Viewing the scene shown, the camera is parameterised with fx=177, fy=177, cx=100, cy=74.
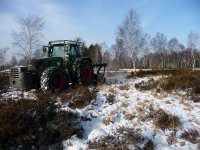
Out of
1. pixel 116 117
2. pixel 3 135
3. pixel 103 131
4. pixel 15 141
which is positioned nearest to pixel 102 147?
pixel 103 131

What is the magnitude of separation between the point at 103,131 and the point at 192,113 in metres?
3.25

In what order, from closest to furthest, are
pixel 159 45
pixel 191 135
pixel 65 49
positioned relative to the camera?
pixel 191 135 < pixel 65 49 < pixel 159 45

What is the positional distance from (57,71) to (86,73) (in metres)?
2.63

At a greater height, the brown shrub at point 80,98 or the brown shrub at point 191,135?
the brown shrub at point 80,98

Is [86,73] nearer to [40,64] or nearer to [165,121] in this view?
[40,64]

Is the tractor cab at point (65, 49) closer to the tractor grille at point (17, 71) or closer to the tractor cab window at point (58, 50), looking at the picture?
the tractor cab window at point (58, 50)

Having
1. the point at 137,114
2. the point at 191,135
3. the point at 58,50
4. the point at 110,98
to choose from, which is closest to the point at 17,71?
the point at 58,50

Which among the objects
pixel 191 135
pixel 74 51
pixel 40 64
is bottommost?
pixel 191 135

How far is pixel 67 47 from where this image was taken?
9508 millimetres

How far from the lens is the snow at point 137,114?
4.71 metres

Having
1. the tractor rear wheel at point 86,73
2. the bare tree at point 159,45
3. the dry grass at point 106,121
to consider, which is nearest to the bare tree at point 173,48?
the bare tree at point 159,45

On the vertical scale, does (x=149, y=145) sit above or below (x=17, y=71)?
below

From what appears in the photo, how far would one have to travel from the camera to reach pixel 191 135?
4855mm

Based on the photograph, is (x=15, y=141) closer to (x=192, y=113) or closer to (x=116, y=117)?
(x=116, y=117)
